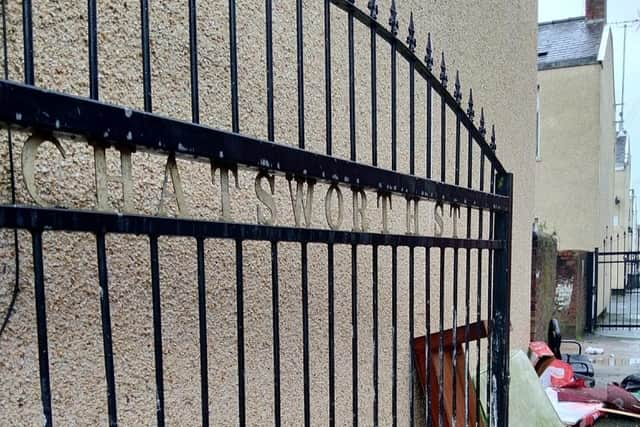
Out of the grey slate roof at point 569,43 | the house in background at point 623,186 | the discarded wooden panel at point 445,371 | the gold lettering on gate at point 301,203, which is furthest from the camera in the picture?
the house in background at point 623,186

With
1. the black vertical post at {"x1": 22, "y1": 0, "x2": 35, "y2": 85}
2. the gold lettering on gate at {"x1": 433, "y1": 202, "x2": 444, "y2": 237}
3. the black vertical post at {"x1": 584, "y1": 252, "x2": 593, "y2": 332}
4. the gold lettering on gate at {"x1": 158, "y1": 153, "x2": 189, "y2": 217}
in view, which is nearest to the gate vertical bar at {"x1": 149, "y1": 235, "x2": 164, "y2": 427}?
the gold lettering on gate at {"x1": 158, "y1": 153, "x2": 189, "y2": 217}

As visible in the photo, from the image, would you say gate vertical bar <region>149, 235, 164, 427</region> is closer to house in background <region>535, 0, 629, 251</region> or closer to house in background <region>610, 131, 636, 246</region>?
house in background <region>535, 0, 629, 251</region>

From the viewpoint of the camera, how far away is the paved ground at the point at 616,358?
424cm

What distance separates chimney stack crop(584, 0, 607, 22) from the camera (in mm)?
14562

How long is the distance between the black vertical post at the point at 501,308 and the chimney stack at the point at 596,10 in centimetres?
1553

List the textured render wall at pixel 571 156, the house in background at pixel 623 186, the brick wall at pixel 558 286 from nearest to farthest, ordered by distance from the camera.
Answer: the brick wall at pixel 558 286 < the textured render wall at pixel 571 156 < the house in background at pixel 623 186

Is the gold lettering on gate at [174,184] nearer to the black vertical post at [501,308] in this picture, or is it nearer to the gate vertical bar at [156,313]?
the gate vertical bar at [156,313]

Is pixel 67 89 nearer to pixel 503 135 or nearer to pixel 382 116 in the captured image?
pixel 382 116

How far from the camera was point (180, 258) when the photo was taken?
1.41 meters

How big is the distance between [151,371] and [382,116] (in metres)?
1.60

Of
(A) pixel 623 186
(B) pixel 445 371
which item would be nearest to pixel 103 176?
(B) pixel 445 371

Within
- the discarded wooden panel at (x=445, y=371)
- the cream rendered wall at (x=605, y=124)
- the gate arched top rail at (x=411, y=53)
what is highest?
the cream rendered wall at (x=605, y=124)

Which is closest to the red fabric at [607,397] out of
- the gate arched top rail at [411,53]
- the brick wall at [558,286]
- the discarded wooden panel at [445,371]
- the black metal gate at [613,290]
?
the brick wall at [558,286]

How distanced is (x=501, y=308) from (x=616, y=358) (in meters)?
7.04
